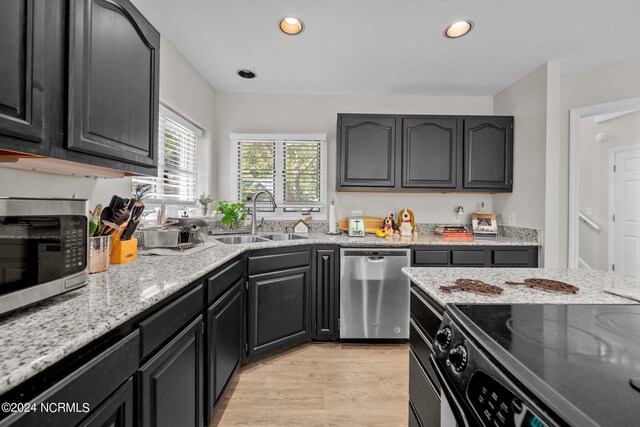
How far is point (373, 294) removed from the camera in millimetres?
2500

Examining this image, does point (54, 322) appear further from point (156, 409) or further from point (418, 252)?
point (418, 252)

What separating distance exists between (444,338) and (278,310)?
160 centimetres

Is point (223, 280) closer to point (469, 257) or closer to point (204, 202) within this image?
point (204, 202)

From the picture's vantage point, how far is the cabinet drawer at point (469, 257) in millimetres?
2555

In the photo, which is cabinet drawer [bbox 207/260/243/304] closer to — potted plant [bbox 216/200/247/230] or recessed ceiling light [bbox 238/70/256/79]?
potted plant [bbox 216/200/247/230]

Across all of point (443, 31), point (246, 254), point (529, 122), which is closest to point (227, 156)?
point (246, 254)

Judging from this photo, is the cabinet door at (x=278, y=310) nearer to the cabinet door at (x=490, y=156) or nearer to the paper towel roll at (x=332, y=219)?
the paper towel roll at (x=332, y=219)

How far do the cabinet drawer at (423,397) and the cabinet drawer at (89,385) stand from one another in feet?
3.32

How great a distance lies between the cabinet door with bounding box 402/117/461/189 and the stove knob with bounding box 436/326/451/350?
218 cm

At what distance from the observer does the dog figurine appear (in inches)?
116

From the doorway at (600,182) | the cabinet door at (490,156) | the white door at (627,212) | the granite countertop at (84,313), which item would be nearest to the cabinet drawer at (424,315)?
the granite countertop at (84,313)

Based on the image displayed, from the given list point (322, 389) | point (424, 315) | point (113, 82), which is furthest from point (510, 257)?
point (113, 82)

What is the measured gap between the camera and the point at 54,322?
73 cm

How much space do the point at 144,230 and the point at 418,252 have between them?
2091 mm
